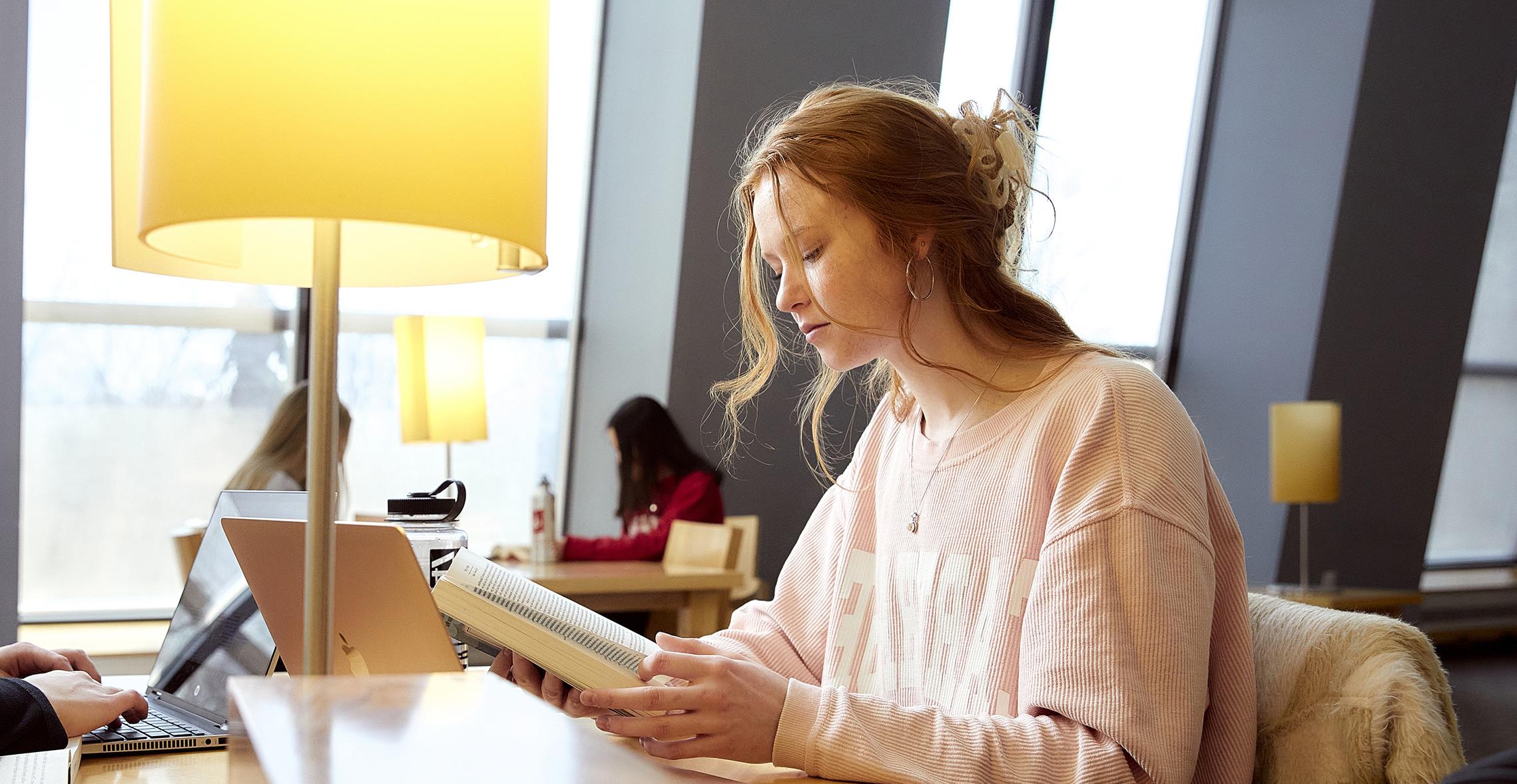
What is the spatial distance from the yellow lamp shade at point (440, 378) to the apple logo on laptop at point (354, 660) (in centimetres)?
284

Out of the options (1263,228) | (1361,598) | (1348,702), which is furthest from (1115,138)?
(1348,702)

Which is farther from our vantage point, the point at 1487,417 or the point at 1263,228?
the point at 1487,417

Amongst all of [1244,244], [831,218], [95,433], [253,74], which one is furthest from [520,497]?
[253,74]

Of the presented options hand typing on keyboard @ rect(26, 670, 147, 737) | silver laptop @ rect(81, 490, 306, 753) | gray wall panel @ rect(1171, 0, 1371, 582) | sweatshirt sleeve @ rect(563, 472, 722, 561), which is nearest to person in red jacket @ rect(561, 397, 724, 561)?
sweatshirt sleeve @ rect(563, 472, 722, 561)

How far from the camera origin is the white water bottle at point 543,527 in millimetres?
4020

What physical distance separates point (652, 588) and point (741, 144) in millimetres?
1966

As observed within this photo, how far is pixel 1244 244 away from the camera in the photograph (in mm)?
5824

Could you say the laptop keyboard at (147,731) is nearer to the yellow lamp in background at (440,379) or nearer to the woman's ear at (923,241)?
the woman's ear at (923,241)

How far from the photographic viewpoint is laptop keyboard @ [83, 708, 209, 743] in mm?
1104

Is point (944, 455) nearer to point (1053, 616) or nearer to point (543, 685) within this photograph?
point (1053, 616)

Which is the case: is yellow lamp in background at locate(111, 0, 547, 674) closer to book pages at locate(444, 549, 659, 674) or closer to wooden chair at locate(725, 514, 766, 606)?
book pages at locate(444, 549, 659, 674)

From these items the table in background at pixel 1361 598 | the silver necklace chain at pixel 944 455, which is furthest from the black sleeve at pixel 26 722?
→ the table in background at pixel 1361 598

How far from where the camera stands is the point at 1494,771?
2.44 feet

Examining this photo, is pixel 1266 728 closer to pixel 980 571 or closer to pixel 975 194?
pixel 980 571
